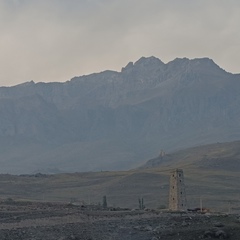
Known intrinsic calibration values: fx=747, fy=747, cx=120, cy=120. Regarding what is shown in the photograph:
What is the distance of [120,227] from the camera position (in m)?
35.1

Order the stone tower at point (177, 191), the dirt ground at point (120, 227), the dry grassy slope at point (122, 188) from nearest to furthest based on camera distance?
the dirt ground at point (120, 227) < the stone tower at point (177, 191) < the dry grassy slope at point (122, 188)

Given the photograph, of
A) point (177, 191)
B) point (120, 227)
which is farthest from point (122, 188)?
point (120, 227)

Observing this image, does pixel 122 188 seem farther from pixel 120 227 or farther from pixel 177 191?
pixel 120 227

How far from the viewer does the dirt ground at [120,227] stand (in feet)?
104

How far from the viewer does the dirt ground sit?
31797 millimetres

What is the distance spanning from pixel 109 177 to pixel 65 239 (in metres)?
115

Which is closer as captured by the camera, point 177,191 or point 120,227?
point 120,227

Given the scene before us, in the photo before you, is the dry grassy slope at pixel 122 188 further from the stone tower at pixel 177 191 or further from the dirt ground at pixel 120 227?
the dirt ground at pixel 120 227

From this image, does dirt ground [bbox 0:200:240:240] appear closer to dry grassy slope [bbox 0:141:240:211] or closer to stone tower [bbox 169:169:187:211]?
stone tower [bbox 169:169:187:211]

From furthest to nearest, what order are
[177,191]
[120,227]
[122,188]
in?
[122,188] < [177,191] < [120,227]

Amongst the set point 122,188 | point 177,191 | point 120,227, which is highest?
point 122,188

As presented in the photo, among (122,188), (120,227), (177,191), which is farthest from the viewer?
(122,188)

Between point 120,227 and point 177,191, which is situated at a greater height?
point 177,191

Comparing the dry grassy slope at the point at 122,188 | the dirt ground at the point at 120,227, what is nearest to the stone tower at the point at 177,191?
the dirt ground at the point at 120,227
